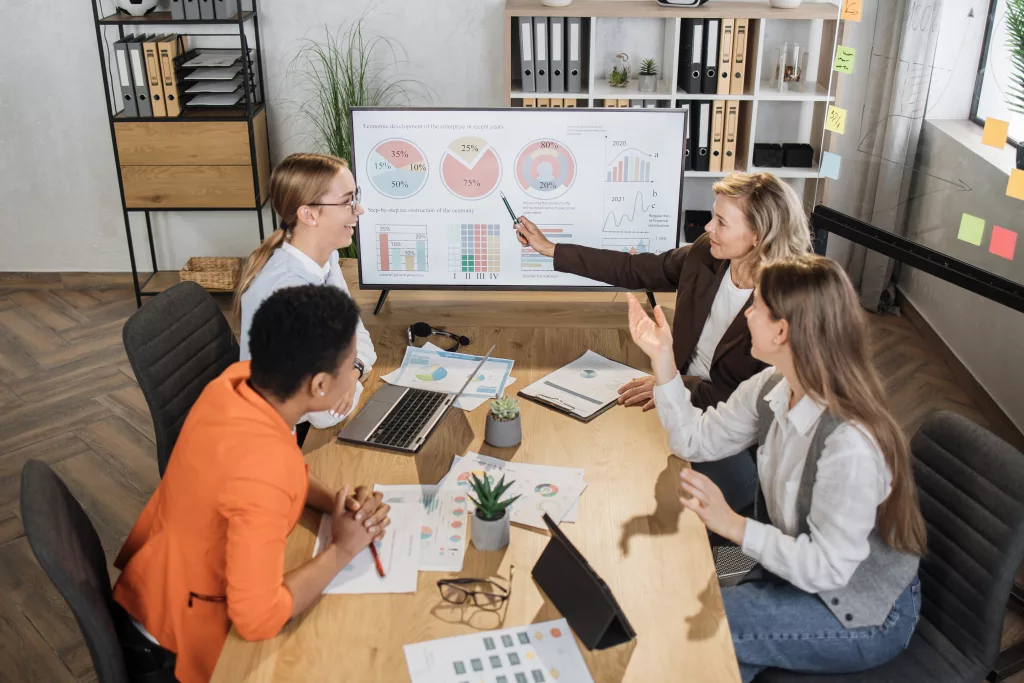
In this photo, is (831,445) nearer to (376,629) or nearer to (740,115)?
(376,629)

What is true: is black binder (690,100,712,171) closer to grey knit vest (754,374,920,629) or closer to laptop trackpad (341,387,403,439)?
laptop trackpad (341,387,403,439)

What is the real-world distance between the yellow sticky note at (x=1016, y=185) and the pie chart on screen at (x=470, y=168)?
1471 mm

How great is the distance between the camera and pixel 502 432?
7.08 ft

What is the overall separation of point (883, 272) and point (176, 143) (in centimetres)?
339

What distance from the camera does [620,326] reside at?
9.41 feet

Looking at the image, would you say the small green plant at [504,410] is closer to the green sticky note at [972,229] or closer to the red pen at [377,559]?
the red pen at [377,559]

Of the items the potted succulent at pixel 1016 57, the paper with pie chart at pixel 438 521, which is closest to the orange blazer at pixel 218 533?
the paper with pie chart at pixel 438 521

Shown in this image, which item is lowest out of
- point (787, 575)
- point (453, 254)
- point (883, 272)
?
point (883, 272)

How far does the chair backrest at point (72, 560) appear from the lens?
1578 mm

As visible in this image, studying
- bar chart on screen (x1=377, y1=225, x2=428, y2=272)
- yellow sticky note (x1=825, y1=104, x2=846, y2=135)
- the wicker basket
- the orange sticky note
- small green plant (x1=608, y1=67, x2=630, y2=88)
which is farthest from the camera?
the wicker basket

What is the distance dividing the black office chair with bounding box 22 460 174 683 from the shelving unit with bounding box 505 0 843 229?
9.62 ft

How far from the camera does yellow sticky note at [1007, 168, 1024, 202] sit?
271cm

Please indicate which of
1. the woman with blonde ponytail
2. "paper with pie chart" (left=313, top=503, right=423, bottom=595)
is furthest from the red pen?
the woman with blonde ponytail

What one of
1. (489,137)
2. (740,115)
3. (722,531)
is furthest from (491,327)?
(740,115)
